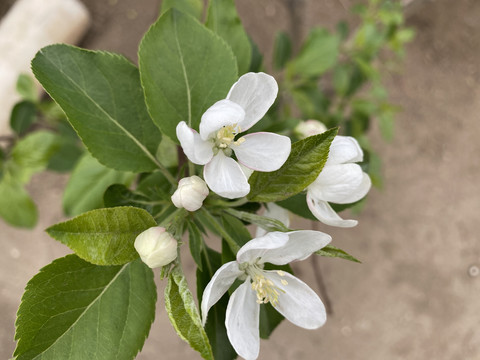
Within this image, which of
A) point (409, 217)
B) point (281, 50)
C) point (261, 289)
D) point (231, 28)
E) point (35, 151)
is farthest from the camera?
point (409, 217)

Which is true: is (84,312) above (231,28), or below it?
below

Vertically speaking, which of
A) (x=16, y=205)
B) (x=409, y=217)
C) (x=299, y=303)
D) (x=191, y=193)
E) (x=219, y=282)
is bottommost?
(x=409, y=217)

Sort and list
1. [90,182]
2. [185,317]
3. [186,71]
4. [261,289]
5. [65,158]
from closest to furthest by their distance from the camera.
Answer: [185,317], [261,289], [186,71], [90,182], [65,158]

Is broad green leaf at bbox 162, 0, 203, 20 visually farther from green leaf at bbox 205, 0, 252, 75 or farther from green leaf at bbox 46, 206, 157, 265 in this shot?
green leaf at bbox 46, 206, 157, 265

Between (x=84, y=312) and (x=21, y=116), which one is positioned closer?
(x=84, y=312)

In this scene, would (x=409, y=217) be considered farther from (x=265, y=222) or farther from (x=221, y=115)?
(x=221, y=115)

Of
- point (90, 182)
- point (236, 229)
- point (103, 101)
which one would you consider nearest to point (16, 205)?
point (90, 182)

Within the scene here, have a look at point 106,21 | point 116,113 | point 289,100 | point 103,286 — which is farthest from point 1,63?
point 103,286
